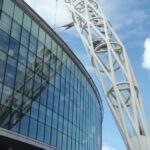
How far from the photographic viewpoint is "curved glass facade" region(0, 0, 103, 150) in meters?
29.3

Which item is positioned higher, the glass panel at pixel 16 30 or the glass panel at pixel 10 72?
the glass panel at pixel 16 30

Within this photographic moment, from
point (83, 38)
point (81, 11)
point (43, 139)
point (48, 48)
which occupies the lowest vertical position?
point (43, 139)

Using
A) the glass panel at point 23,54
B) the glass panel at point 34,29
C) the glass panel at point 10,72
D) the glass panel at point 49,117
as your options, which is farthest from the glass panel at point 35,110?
the glass panel at point 34,29

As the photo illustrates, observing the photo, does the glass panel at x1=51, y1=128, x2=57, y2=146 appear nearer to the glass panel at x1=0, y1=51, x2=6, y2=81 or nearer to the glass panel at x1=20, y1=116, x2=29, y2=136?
the glass panel at x1=20, y1=116, x2=29, y2=136

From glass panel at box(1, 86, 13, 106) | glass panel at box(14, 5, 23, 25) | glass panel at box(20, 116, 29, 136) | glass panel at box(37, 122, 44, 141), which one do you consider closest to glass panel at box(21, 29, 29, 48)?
glass panel at box(14, 5, 23, 25)

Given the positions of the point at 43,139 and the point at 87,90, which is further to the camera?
the point at 87,90

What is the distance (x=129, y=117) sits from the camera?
35406 mm

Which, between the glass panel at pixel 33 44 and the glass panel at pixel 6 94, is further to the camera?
the glass panel at pixel 33 44

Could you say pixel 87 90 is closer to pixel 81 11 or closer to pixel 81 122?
pixel 81 122

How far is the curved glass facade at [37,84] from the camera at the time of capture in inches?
1152

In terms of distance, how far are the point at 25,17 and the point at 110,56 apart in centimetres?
978

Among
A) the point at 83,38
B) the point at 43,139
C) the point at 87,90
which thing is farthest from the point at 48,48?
the point at 87,90

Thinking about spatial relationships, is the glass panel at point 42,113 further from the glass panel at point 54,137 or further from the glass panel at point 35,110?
the glass panel at point 54,137

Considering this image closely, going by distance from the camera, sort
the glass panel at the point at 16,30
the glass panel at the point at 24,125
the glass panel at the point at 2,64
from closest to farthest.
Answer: the glass panel at the point at 2,64 → the glass panel at the point at 24,125 → the glass panel at the point at 16,30
